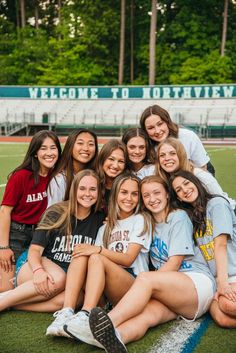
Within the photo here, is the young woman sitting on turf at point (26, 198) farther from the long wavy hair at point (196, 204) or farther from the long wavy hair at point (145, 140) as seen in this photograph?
the long wavy hair at point (196, 204)

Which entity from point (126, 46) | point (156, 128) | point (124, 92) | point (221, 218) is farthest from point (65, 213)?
point (126, 46)

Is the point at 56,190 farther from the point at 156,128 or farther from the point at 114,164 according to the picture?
the point at 156,128

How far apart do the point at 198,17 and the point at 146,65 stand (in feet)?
19.3

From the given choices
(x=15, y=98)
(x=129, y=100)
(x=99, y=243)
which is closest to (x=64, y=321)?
(x=99, y=243)

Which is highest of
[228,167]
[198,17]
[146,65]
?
[198,17]

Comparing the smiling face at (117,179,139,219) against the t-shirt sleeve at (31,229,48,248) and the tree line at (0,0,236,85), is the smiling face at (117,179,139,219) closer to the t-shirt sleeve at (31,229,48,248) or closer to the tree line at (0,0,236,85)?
the t-shirt sleeve at (31,229,48,248)

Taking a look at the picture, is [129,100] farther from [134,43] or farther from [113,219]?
[113,219]

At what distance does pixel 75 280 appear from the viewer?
335 cm

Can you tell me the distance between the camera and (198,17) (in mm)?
38844

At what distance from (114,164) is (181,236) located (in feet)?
3.05

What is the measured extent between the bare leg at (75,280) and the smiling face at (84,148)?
44.4 inches

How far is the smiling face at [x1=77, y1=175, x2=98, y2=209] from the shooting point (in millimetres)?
3766

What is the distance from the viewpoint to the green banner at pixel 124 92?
33188 millimetres

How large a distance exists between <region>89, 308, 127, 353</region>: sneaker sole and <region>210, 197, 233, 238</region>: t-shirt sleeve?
3.56 feet
